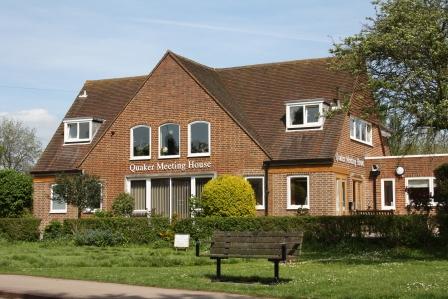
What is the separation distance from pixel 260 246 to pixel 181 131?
20385 millimetres

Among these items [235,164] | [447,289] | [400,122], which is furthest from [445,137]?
[235,164]

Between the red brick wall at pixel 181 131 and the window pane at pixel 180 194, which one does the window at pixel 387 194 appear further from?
the window pane at pixel 180 194

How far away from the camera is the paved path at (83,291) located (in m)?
12.3

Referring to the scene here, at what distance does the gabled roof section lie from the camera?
124 feet

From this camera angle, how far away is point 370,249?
23406mm

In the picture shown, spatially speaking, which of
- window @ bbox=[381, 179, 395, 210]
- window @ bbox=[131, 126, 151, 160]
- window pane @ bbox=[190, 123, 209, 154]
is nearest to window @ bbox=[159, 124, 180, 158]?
window @ bbox=[131, 126, 151, 160]

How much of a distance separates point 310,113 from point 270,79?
5.21 meters

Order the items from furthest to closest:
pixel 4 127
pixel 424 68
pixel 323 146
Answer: pixel 4 127, pixel 323 146, pixel 424 68

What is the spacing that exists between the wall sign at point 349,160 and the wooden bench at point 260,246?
17.1m

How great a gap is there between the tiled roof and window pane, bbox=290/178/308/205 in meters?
1.14

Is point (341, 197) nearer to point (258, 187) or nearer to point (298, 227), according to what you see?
point (258, 187)

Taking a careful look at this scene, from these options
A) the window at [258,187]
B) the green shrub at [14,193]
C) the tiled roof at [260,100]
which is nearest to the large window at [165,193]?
the window at [258,187]

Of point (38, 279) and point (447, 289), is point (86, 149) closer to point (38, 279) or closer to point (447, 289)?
point (38, 279)

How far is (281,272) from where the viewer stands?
16203 millimetres
